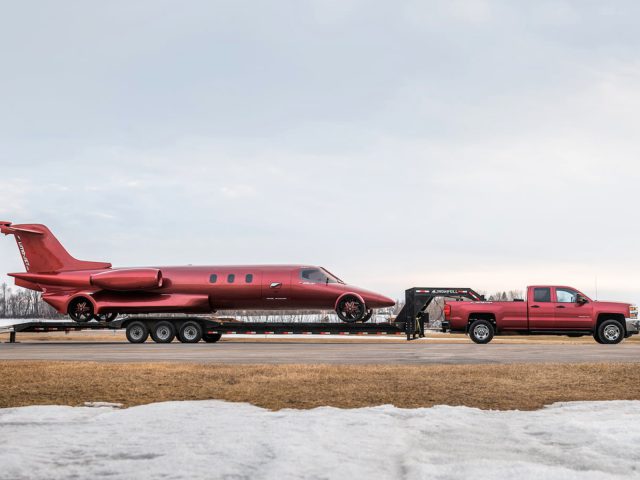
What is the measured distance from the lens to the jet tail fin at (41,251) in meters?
30.0

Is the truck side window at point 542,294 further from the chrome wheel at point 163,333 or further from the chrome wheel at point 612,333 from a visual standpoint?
the chrome wheel at point 163,333

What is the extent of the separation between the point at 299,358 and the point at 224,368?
11.3 ft

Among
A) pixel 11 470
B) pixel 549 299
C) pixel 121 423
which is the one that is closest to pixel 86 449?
pixel 11 470

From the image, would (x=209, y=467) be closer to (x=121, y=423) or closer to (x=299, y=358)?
(x=121, y=423)

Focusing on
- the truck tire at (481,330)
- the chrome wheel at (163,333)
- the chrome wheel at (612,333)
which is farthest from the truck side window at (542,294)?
the chrome wheel at (163,333)

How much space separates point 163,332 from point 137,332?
120 cm

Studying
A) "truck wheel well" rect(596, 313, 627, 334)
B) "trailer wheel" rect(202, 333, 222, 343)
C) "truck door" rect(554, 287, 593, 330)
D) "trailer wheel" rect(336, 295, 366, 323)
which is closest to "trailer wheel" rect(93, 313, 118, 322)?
"trailer wheel" rect(202, 333, 222, 343)

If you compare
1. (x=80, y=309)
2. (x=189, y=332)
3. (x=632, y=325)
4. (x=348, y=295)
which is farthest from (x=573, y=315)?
(x=80, y=309)

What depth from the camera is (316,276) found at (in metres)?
26.8

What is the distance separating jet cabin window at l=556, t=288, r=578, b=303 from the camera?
78.3 ft

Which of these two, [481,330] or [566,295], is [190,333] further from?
[566,295]

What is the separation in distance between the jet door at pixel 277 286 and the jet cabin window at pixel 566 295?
10.6 m

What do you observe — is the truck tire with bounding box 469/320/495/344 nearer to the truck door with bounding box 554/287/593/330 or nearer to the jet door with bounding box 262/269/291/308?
the truck door with bounding box 554/287/593/330

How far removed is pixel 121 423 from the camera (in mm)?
6539
